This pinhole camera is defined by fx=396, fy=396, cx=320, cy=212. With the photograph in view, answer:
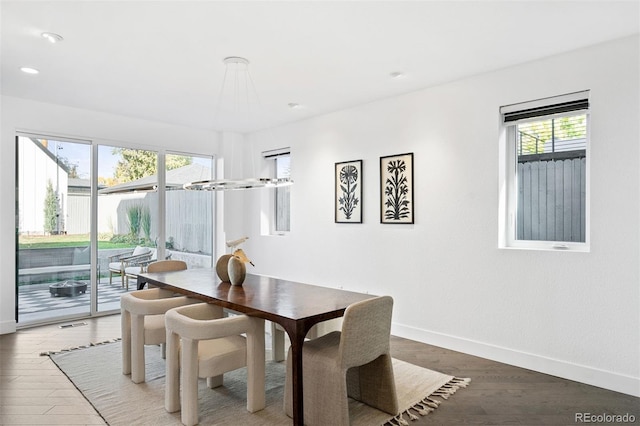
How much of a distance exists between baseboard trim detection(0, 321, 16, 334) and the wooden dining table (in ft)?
5.56

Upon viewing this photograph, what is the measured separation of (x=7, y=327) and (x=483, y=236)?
4916 millimetres

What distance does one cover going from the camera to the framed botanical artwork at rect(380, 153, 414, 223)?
13.2 ft

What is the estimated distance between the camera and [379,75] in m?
3.57

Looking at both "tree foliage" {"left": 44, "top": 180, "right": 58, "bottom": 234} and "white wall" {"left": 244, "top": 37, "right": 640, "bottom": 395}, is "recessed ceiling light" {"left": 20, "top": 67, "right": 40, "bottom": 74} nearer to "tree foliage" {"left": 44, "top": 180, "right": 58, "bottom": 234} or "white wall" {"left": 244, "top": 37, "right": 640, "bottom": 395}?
"tree foliage" {"left": 44, "top": 180, "right": 58, "bottom": 234}

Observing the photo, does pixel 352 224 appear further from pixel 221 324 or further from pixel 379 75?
pixel 221 324

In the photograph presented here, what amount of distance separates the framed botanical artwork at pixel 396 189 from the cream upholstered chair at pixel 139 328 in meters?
2.17

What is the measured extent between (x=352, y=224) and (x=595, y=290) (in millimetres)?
2394

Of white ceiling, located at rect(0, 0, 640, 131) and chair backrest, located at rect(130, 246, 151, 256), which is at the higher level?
white ceiling, located at rect(0, 0, 640, 131)

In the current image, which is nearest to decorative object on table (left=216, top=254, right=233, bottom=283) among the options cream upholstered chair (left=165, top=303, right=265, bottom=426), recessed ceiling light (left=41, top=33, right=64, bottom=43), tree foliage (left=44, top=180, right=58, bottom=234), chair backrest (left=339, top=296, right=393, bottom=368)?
cream upholstered chair (left=165, top=303, right=265, bottom=426)

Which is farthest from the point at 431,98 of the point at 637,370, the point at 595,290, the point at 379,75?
the point at 637,370

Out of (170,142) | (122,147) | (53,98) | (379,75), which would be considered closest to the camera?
(379,75)

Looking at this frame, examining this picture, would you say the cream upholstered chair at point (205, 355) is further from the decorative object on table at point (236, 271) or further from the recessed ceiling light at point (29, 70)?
the recessed ceiling light at point (29, 70)

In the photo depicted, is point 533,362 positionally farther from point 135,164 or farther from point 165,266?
point 135,164

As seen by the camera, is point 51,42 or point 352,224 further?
point 352,224
